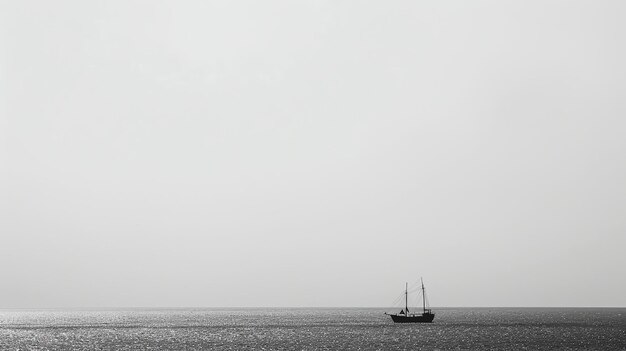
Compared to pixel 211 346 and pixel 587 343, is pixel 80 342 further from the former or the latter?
pixel 587 343

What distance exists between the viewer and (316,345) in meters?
115

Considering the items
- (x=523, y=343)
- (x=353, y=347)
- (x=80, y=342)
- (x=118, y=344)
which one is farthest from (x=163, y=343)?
(x=523, y=343)

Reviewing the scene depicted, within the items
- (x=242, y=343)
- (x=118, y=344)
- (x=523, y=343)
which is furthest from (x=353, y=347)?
(x=118, y=344)

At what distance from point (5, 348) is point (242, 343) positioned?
4110 centimetres

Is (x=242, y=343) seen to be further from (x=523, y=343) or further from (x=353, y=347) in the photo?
(x=523, y=343)

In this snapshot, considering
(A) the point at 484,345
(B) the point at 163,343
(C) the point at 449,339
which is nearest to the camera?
(A) the point at 484,345

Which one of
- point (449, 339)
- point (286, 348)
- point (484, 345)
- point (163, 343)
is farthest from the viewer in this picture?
point (449, 339)

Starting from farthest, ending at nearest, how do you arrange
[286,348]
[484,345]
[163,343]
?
[163,343] → [484,345] → [286,348]

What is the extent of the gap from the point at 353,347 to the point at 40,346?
5695 cm

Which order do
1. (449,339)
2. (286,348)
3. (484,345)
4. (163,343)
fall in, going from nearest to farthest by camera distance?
(286,348) < (484,345) < (163,343) < (449,339)

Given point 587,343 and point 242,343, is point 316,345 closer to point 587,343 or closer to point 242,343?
point 242,343

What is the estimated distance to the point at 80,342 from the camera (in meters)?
129

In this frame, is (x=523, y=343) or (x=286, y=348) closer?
(x=286, y=348)

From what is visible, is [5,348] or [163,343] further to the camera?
[163,343]
